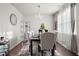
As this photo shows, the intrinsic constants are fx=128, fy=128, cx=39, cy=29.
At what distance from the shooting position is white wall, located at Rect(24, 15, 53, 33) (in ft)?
10.8

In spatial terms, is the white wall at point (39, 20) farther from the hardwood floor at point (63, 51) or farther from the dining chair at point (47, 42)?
the hardwood floor at point (63, 51)

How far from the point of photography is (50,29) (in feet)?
10.9

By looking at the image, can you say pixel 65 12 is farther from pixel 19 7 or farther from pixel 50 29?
pixel 19 7

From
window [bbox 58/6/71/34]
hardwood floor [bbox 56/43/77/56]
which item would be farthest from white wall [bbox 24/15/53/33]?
hardwood floor [bbox 56/43/77/56]

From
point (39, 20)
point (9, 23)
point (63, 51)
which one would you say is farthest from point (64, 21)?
point (9, 23)

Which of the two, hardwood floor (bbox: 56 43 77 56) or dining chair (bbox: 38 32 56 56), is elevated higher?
dining chair (bbox: 38 32 56 56)

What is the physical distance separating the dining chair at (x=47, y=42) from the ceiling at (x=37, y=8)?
0.62 metres

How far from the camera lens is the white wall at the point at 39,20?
3.28 m

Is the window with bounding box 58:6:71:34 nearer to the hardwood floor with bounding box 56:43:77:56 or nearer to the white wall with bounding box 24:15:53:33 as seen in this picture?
the white wall with bounding box 24:15:53:33

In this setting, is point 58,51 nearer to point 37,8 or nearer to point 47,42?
point 47,42

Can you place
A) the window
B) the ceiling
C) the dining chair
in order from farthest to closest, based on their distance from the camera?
the dining chair
the window
the ceiling

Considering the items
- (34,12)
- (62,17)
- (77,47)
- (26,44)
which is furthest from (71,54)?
(34,12)

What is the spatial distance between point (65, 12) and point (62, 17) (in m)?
0.15

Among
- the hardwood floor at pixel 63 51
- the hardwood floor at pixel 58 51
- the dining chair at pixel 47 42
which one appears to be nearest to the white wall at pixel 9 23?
the hardwood floor at pixel 58 51
